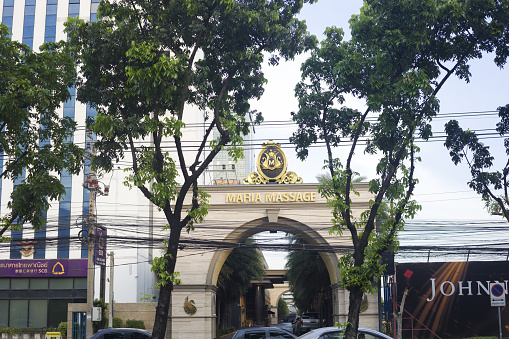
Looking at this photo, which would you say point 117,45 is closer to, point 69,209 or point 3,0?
point 69,209

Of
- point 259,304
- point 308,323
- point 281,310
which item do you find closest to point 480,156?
point 308,323

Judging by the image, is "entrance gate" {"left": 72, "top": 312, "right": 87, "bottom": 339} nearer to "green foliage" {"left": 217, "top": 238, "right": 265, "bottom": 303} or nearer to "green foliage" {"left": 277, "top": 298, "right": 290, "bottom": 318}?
"green foliage" {"left": 217, "top": 238, "right": 265, "bottom": 303}

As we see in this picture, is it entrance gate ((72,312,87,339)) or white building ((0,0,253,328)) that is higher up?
white building ((0,0,253,328))

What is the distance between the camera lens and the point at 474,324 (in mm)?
24688

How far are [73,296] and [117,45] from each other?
23750mm

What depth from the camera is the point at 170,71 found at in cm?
1130

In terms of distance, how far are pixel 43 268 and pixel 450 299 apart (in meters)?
22.8

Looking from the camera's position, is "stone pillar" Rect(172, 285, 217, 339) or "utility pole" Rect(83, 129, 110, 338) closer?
"utility pole" Rect(83, 129, 110, 338)

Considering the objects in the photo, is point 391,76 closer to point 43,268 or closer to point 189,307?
point 189,307

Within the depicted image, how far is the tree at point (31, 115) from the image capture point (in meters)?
11.3

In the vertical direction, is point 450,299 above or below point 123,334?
above

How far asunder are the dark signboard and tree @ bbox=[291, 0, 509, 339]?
43.1ft

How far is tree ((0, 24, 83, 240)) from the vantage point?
1128 cm

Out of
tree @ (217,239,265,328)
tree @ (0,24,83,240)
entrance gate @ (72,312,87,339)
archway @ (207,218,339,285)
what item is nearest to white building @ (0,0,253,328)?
tree @ (217,239,265,328)
